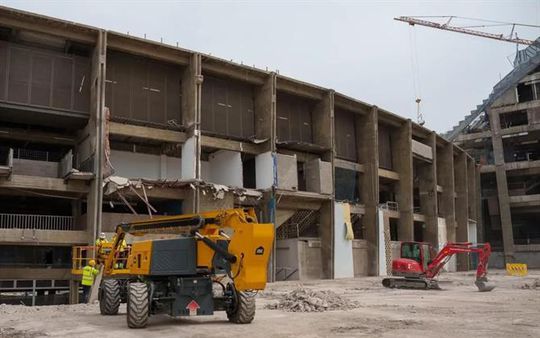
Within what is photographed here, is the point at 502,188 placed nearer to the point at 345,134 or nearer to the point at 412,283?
the point at 345,134

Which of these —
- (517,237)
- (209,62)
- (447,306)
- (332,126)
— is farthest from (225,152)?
(517,237)

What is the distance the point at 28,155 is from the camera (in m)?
32.3

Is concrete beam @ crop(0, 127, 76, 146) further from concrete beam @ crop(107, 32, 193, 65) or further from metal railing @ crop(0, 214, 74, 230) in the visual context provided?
concrete beam @ crop(107, 32, 193, 65)

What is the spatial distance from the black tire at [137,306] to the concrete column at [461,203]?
50391 millimetres

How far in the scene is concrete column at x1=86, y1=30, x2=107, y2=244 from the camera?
1017 inches

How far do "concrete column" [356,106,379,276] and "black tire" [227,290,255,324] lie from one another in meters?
29.5

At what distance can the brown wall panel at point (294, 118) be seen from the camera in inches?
1444

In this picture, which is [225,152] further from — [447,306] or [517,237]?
[517,237]

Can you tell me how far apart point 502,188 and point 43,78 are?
53.5m

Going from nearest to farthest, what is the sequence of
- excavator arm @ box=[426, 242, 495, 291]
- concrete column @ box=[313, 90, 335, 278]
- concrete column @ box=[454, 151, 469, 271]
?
1. excavator arm @ box=[426, 242, 495, 291]
2. concrete column @ box=[313, 90, 335, 278]
3. concrete column @ box=[454, 151, 469, 271]

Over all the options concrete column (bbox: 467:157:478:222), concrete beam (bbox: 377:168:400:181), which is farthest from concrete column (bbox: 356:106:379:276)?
concrete column (bbox: 467:157:478:222)

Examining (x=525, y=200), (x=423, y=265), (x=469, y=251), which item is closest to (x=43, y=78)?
(x=423, y=265)

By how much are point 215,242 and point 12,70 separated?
20789mm

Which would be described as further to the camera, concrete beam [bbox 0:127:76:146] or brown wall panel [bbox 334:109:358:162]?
brown wall panel [bbox 334:109:358:162]
